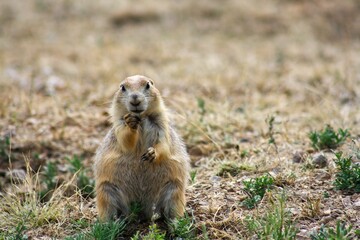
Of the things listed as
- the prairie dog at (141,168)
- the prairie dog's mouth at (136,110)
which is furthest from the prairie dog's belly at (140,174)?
the prairie dog's mouth at (136,110)

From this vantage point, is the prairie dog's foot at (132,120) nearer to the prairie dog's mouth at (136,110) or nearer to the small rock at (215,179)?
the prairie dog's mouth at (136,110)

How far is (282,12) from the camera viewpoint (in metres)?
13.5

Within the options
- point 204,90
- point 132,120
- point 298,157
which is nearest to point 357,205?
point 298,157

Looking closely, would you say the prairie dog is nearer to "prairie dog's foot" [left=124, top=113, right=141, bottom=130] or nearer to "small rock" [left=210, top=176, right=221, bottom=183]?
"prairie dog's foot" [left=124, top=113, right=141, bottom=130]

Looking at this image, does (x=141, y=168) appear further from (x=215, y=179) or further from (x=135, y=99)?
(x=215, y=179)

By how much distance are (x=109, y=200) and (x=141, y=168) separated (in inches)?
14.1

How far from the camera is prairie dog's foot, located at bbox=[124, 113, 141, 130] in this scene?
445 cm

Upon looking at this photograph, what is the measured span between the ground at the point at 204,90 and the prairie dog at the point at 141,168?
0.32 metres

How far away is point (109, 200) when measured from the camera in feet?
15.4

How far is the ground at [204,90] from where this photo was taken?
508 centimetres

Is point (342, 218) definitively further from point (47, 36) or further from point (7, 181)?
point (47, 36)

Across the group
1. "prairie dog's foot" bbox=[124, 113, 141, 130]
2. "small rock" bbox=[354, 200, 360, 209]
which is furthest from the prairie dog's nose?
"small rock" bbox=[354, 200, 360, 209]

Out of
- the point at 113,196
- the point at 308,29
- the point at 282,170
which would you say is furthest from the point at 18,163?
the point at 308,29

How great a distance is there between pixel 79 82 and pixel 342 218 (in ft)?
19.9
